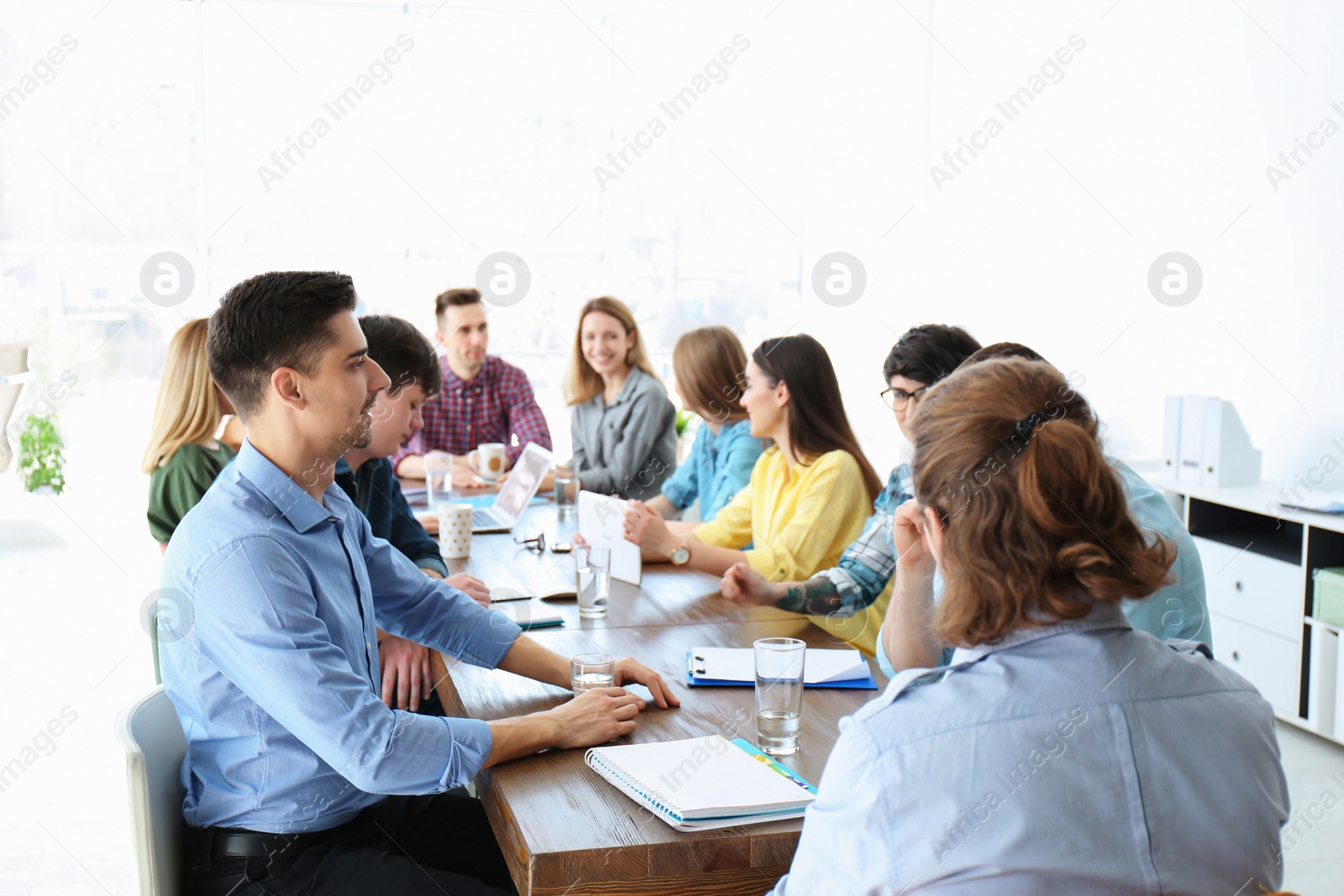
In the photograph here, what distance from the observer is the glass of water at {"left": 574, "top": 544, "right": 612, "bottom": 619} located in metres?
2.12

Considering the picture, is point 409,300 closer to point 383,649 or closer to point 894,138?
point 894,138

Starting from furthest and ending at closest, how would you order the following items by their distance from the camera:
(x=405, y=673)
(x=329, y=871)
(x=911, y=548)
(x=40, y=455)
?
(x=40, y=455)
(x=405, y=673)
(x=911, y=548)
(x=329, y=871)

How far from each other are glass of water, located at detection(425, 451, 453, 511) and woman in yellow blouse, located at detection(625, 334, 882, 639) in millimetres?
1089

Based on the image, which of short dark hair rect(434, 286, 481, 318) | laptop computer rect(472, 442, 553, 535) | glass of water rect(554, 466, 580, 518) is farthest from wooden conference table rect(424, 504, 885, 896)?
short dark hair rect(434, 286, 481, 318)

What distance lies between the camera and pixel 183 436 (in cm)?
253

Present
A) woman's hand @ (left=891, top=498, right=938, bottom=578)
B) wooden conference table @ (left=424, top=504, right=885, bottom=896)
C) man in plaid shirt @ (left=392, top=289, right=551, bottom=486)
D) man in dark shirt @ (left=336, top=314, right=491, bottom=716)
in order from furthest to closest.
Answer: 1. man in plaid shirt @ (left=392, top=289, right=551, bottom=486)
2. man in dark shirt @ (left=336, top=314, right=491, bottom=716)
3. woman's hand @ (left=891, top=498, right=938, bottom=578)
4. wooden conference table @ (left=424, top=504, right=885, bottom=896)

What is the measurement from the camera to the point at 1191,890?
960 mm

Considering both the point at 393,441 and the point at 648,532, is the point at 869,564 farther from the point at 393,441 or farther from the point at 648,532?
the point at 393,441

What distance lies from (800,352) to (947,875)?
6.06 ft

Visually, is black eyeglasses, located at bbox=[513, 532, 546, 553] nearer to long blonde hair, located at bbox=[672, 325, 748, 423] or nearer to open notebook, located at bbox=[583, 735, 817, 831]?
long blonde hair, located at bbox=[672, 325, 748, 423]

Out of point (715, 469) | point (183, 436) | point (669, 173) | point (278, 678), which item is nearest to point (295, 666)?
point (278, 678)

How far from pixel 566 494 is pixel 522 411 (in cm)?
125

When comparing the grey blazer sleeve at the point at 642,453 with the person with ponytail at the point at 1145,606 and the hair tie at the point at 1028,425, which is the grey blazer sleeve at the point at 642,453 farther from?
the hair tie at the point at 1028,425

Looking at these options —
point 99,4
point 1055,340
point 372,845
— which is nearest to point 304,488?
point 372,845
